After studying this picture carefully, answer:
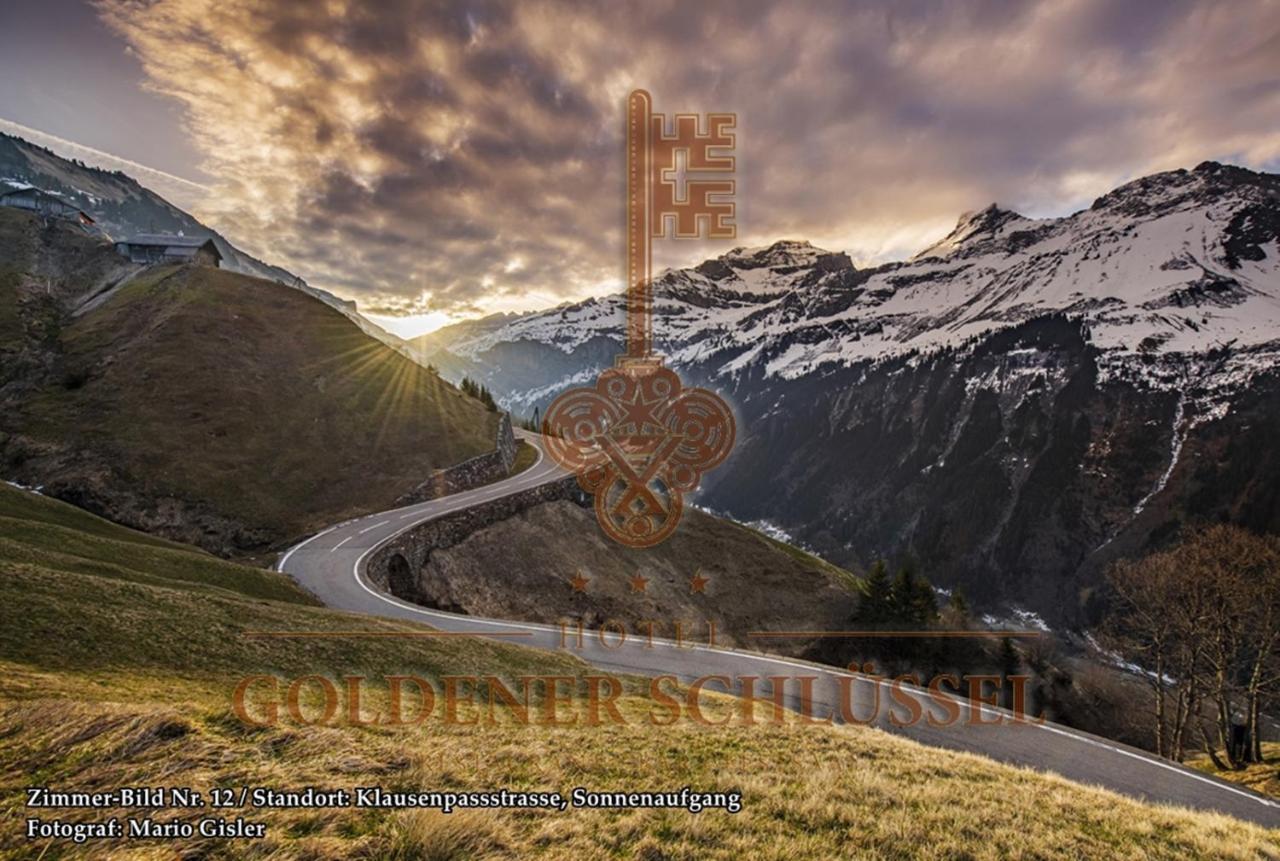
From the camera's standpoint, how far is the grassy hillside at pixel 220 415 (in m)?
39.2

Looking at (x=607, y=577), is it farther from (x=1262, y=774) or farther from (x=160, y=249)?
(x=160, y=249)

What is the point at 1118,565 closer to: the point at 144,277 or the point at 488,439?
the point at 488,439

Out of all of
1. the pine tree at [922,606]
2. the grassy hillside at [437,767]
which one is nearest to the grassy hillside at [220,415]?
the grassy hillside at [437,767]

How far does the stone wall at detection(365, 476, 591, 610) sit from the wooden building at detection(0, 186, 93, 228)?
10767 centimetres

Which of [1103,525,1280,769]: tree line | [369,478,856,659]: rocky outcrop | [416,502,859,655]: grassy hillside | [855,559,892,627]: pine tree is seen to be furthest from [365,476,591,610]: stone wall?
[1103,525,1280,769]: tree line

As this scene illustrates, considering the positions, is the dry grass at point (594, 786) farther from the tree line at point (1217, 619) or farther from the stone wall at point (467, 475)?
the stone wall at point (467, 475)

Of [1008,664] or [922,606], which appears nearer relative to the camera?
[1008,664]

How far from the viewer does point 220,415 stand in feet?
160

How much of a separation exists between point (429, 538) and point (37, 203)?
12184 centimetres

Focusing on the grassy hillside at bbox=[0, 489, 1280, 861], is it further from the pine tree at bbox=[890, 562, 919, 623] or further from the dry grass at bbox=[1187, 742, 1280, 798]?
the pine tree at bbox=[890, 562, 919, 623]

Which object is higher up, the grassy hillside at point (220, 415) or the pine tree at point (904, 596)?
the grassy hillside at point (220, 415)

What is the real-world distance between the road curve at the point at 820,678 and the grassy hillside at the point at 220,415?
667cm

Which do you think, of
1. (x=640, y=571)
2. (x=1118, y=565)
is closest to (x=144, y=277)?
Result: (x=640, y=571)

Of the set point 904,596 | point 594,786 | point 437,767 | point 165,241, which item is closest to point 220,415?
point 437,767
